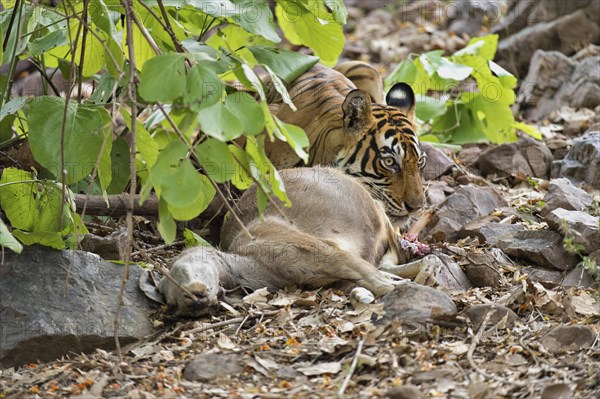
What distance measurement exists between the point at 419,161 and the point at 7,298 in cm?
296

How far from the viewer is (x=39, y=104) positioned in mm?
4637

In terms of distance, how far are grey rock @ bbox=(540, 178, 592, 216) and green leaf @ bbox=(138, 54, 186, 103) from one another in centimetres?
344

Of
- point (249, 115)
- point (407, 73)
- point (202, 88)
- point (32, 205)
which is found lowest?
point (407, 73)

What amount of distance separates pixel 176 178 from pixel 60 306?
4.36 ft

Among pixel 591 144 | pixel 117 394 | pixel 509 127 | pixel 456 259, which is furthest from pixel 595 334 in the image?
pixel 509 127

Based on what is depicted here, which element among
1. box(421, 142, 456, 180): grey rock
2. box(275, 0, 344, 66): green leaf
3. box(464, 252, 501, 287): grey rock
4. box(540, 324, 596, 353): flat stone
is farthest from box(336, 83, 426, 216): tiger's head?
box(540, 324, 596, 353): flat stone

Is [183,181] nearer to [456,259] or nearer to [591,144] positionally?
[456,259]

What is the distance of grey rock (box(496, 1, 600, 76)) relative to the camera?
36.0 ft

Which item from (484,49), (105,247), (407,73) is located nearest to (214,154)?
(105,247)

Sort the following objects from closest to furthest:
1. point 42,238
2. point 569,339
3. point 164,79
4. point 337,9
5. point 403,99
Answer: point 164,79
point 569,339
point 337,9
point 42,238
point 403,99

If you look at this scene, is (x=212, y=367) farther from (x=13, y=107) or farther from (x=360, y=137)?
(x=360, y=137)

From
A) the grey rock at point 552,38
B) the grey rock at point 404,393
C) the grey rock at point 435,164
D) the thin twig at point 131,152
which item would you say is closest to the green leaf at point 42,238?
the thin twig at point 131,152

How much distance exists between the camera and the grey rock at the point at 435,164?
7.75m

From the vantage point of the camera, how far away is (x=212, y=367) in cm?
393
